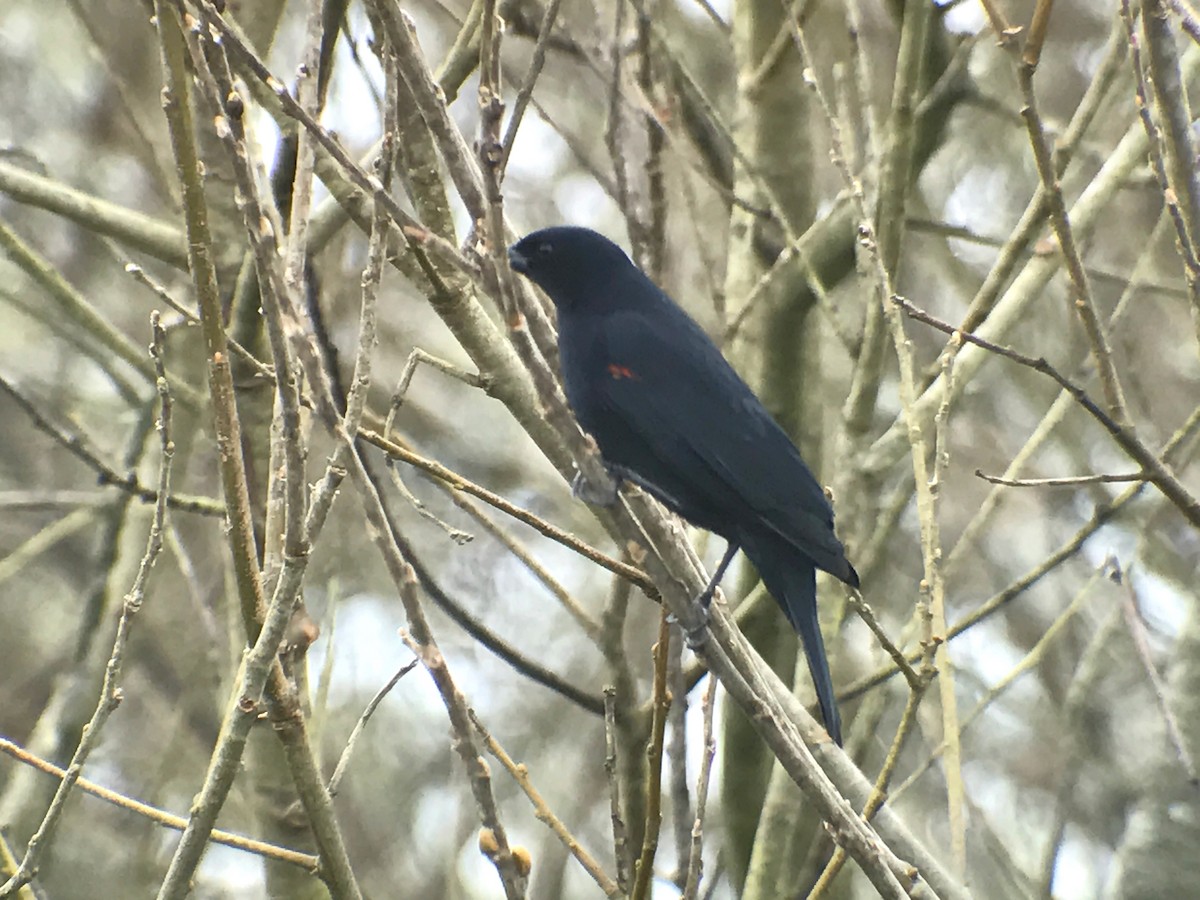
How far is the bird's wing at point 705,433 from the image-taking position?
376 cm

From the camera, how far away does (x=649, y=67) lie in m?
4.89

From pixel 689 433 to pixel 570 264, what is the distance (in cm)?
69

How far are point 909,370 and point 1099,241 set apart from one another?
6.21 metres

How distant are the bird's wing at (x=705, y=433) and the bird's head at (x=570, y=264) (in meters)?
0.16

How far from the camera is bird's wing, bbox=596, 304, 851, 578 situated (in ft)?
12.3

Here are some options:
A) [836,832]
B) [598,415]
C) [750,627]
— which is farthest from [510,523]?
[836,832]

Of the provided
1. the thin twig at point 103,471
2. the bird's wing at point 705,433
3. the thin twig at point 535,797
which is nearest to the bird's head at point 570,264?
the bird's wing at point 705,433

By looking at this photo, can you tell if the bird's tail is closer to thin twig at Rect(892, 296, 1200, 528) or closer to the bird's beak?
the bird's beak

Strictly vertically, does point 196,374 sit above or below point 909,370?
above

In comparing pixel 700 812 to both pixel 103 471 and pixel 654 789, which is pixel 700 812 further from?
pixel 103 471

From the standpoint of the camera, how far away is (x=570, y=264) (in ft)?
13.6

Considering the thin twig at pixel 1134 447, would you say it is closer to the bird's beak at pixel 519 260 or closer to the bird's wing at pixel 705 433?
the bird's wing at pixel 705 433

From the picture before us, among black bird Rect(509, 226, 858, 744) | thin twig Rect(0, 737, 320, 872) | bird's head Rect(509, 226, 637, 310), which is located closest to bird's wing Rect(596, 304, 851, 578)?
black bird Rect(509, 226, 858, 744)

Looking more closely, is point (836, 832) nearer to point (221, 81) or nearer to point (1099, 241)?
point (221, 81)
